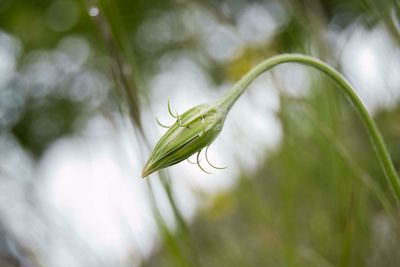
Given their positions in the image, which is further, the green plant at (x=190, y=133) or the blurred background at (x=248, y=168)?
the blurred background at (x=248, y=168)

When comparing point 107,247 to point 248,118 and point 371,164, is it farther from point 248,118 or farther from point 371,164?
point 371,164

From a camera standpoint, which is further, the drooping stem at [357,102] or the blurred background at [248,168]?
the blurred background at [248,168]

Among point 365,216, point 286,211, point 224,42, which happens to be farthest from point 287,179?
point 224,42

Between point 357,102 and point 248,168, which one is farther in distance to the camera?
point 248,168

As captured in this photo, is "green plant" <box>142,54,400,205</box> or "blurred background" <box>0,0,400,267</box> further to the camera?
"blurred background" <box>0,0,400,267</box>

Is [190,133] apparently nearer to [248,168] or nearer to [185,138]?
[185,138]

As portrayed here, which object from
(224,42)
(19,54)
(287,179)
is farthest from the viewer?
(19,54)

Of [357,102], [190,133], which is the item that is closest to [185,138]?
[190,133]

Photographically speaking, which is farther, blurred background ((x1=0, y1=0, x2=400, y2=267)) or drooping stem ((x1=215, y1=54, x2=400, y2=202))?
blurred background ((x1=0, y1=0, x2=400, y2=267))
